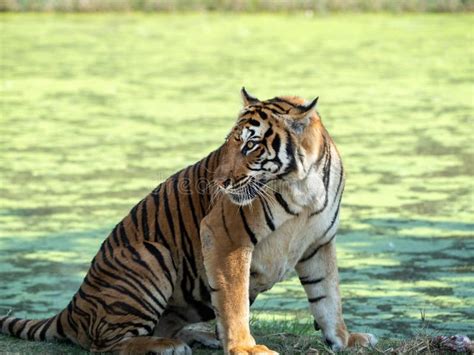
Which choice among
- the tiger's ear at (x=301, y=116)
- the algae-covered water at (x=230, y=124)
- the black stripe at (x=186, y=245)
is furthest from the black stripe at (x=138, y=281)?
the algae-covered water at (x=230, y=124)

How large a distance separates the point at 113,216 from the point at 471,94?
5.41 metres

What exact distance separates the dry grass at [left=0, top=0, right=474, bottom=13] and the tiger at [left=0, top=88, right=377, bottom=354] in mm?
13958

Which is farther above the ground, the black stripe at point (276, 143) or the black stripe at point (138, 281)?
the black stripe at point (276, 143)

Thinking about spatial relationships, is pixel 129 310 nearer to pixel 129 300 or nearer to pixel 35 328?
pixel 129 300

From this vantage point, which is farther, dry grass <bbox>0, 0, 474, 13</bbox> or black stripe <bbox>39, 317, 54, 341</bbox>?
dry grass <bbox>0, 0, 474, 13</bbox>

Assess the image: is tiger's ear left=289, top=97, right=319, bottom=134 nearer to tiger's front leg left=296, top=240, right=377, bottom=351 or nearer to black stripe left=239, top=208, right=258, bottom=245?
black stripe left=239, top=208, right=258, bottom=245

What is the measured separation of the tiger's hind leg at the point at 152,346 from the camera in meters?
4.04

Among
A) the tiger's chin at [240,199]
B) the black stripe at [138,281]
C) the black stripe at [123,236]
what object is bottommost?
the black stripe at [138,281]

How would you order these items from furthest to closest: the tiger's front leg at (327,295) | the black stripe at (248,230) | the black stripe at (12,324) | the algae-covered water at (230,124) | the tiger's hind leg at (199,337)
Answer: the algae-covered water at (230,124), the black stripe at (12,324), the tiger's hind leg at (199,337), the tiger's front leg at (327,295), the black stripe at (248,230)

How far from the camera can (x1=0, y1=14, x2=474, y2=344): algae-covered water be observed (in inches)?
234

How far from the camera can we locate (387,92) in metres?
11.8

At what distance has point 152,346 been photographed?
4.04m

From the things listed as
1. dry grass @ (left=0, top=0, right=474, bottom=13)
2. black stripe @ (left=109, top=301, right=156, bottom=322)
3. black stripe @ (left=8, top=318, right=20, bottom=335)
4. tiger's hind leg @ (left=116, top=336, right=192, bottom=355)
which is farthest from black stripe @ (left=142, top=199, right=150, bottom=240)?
dry grass @ (left=0, top=0, right=474, bottom=13)

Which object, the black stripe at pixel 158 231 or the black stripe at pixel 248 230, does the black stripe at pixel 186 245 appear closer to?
the black stripe at pixel 158 231
